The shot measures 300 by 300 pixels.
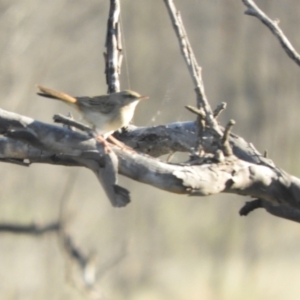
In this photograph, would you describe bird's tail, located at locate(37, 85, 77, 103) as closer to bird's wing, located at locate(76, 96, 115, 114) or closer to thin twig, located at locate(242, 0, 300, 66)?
bird's wing, located at locate(76, 96, 115, 114)

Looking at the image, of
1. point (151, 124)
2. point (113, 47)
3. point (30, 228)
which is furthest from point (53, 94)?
point (30, 228)

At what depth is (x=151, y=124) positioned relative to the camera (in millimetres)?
3162

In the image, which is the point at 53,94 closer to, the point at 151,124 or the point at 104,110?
the point at 104,110

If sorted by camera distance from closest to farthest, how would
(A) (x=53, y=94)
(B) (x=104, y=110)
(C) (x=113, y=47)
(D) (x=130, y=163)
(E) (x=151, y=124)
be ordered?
1. (D) (x=130, y=163)
2. (A) (x=53, y=94)
3. (B) (x=104, y=110)
4. (C) (x=113, y=47)
5. (E) (x=151, y=124)

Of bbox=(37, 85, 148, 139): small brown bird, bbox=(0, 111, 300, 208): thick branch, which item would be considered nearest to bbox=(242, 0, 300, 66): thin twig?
bbox=(0, 111, 300, 208): thick branch

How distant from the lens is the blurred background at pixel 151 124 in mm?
2990

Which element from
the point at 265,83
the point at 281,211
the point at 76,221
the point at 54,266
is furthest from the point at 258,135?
the point at 281,211

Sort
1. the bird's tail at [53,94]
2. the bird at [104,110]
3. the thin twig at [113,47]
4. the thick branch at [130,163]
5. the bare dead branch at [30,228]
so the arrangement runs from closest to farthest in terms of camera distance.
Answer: the thick branch at [130,163]
the bird's tail at [53,94]
the bird at [104,110]
the thin twig at [113,47]
the bare dead branch at [30,228]

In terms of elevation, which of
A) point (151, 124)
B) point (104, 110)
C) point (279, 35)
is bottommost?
point (104, 110)

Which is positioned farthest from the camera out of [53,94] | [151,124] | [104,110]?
[151,124]

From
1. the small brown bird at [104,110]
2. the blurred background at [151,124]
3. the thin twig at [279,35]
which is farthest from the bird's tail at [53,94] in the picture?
the blurred background at [151,124]

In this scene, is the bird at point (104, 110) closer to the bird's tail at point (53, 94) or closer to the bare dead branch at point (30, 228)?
the bird's tail at point (53, 94)

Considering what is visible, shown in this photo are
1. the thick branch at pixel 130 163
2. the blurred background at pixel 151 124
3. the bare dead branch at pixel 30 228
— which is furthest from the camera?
the bare dead branch at pixel 30 228

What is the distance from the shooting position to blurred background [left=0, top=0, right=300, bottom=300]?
2990 millimetres
